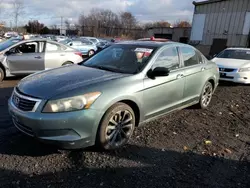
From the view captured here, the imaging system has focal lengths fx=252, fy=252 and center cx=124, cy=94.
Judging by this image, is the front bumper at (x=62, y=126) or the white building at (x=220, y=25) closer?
the front bumper at (x=62, y=126)

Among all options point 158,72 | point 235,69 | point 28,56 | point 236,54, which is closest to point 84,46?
point 28,56

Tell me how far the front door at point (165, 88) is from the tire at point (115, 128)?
1.23ft

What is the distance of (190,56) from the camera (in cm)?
521

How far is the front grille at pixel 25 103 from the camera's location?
124 inches

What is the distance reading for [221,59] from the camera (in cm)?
998

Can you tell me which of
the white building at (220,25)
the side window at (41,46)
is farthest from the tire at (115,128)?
the white building at (220,25)

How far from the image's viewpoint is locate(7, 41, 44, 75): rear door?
7.92 m

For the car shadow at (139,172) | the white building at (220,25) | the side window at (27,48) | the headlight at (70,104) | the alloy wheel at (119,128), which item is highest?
the white building at (220,25)

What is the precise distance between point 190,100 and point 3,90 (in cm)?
498

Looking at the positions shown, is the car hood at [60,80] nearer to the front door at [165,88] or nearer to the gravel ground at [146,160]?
the front door at [165,88]

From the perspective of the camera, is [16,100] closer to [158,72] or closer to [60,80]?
[60,80]

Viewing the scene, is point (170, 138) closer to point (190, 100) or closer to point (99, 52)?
point (190, 100)

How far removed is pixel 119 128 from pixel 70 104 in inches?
35.4

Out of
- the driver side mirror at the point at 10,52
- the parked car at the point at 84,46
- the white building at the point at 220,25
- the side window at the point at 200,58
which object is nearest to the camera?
the side window at the point at 200,58
